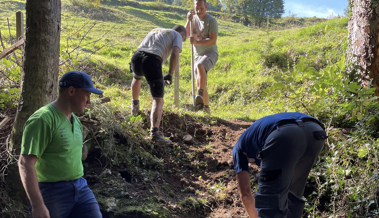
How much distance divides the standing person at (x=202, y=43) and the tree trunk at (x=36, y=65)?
10.6 ft

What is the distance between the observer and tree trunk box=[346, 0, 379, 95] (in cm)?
412

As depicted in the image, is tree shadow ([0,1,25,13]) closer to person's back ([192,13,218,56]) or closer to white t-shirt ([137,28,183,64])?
person's back ([192,13,218,56])

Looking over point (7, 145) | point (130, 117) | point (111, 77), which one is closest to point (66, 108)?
point (7, 145)

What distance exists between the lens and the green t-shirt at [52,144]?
77.2 inches

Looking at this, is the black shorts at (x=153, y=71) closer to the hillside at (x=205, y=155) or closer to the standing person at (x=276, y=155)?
the hillside at (x=205, y=155)

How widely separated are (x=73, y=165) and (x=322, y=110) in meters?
3.28

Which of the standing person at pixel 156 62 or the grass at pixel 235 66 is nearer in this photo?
the standing person at pixel 156 62

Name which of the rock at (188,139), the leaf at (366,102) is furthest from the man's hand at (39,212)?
the leaf at (366,102)

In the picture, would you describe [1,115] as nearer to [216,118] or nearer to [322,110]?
[216,118]

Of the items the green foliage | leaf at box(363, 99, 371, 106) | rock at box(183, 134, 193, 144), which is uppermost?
the green foliage

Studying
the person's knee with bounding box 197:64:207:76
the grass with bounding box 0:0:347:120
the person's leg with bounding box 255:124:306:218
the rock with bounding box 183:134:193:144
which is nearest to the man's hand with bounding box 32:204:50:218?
the person's leg with bounding box 255:124:306:218

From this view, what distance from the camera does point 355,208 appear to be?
122 inches

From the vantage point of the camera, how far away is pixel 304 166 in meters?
2.35

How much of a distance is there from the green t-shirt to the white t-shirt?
2.56 metres
